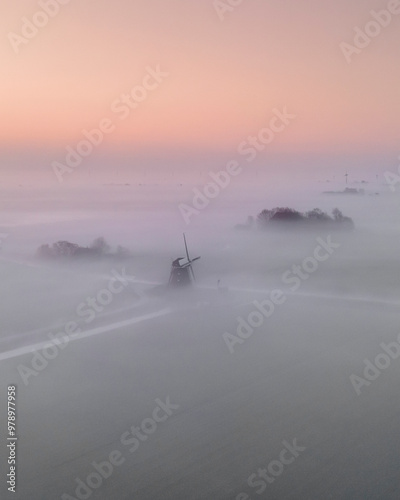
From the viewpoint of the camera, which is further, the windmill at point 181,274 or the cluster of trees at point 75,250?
the cluster of trees at point 75,250

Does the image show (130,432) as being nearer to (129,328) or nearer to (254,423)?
(254,423)

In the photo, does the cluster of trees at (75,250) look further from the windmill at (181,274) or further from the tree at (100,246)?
the windmill at (181,274)

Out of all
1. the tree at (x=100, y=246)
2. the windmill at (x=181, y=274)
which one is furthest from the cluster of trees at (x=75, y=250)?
the windmill at (x=181, y=274)

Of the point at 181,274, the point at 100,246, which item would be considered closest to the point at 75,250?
the point at 100,246

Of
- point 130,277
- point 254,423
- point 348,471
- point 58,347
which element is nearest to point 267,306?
point 130,277

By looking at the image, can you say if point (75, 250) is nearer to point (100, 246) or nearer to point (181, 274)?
point (100, 246)

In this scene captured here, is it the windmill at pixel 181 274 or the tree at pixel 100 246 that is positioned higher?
the tree at pixel 100 246
